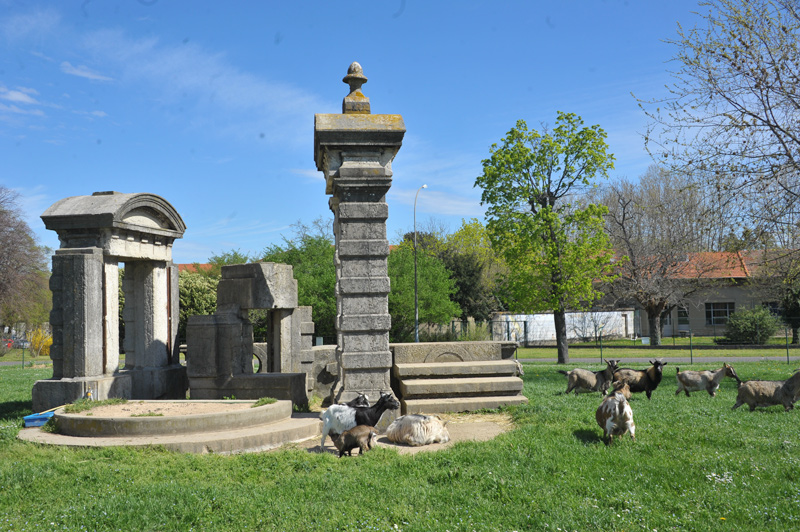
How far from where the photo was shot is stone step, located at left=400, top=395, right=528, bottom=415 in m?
10.4

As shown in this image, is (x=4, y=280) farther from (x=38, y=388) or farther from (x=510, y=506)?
(x=510, y=506)

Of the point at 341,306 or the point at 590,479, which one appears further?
the point at 341,306

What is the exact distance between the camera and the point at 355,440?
26.1 ft

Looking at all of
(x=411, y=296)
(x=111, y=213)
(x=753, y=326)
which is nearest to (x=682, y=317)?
(x=753, y=326)

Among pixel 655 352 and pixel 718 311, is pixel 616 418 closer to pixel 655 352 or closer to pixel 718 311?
pixel 655 352

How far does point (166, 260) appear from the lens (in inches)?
536

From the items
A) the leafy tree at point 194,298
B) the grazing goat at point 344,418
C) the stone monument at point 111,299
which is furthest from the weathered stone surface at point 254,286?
the leafy tree at point 194,298

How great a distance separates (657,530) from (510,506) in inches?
52.9

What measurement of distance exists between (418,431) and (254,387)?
A: 475 centimetres

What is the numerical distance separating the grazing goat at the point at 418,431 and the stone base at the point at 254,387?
12.7 ft

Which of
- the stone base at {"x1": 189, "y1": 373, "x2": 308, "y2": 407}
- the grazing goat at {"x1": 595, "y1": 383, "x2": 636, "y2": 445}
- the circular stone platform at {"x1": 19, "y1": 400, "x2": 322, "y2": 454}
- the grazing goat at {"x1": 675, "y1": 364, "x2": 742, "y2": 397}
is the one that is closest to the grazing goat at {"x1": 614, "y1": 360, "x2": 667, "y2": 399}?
the grazing goat at {"x1": 675, "y1": 364, "x2": 742, "y2": 397}

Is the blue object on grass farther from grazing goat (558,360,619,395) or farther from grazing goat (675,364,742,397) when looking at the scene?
grazing goat (675,364,742,397)

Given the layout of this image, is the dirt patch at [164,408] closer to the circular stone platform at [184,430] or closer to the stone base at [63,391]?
the circular stone platform at [184,430]

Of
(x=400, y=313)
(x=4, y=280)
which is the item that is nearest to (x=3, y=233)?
(x=4, y=280)
